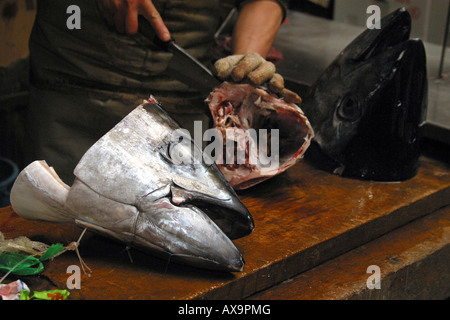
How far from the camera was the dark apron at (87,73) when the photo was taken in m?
2.41

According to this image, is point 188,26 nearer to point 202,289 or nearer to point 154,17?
point 154,17

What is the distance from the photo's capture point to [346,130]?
2.22 m

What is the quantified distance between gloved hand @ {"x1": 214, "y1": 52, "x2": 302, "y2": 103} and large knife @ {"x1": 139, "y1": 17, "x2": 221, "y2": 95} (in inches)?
1.7

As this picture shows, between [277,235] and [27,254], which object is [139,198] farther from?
[277,235]

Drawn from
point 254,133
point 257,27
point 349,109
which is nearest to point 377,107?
point 349,109

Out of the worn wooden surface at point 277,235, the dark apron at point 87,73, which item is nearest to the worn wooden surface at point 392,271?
the worn wooden surface at point 277,235

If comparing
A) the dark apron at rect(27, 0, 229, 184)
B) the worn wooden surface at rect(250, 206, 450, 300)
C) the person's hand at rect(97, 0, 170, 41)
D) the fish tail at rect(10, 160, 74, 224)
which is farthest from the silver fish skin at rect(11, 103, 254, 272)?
the dark apron at rect(27, 0, 229, 184)

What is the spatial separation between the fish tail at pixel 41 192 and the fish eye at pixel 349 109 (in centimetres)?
111

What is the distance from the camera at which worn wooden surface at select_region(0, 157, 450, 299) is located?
1.50 metres

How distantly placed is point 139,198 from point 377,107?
3.45 ft

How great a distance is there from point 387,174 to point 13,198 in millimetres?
1289

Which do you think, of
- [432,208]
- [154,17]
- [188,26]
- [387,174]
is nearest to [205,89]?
[154,17]

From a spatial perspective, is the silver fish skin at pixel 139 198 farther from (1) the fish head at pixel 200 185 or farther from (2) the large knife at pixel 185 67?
(2) the large knife at pixel 185 67
